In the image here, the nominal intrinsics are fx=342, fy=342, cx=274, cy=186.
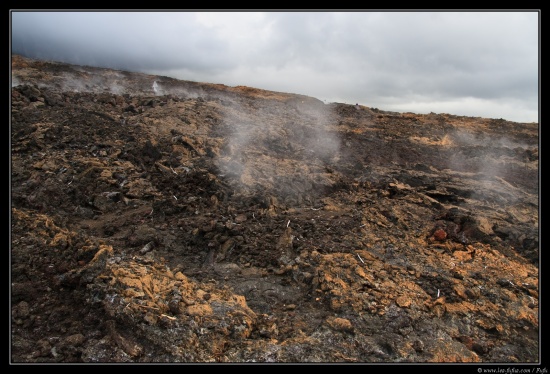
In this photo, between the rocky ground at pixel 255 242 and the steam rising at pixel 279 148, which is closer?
the rocky ground at pixel 255 242

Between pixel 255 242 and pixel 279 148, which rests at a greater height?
pixel 279 148

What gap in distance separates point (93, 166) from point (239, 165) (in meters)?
3.37

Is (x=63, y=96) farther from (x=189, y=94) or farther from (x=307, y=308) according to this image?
(x=307, y=308)

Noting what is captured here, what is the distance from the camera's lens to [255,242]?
597cm

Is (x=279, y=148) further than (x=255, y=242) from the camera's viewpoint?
Yes

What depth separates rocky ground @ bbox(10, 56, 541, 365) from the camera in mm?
4008

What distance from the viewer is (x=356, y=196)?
7.93 metres

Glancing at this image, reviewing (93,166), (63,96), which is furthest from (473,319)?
(63,96)

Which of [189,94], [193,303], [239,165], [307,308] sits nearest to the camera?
[193,303]

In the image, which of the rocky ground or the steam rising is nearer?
the rocky ground

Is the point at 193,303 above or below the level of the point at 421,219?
below

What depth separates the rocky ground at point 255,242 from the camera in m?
4.01

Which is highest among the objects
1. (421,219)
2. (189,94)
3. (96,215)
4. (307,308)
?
(189,94)

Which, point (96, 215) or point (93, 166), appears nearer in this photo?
point (96, 215)
